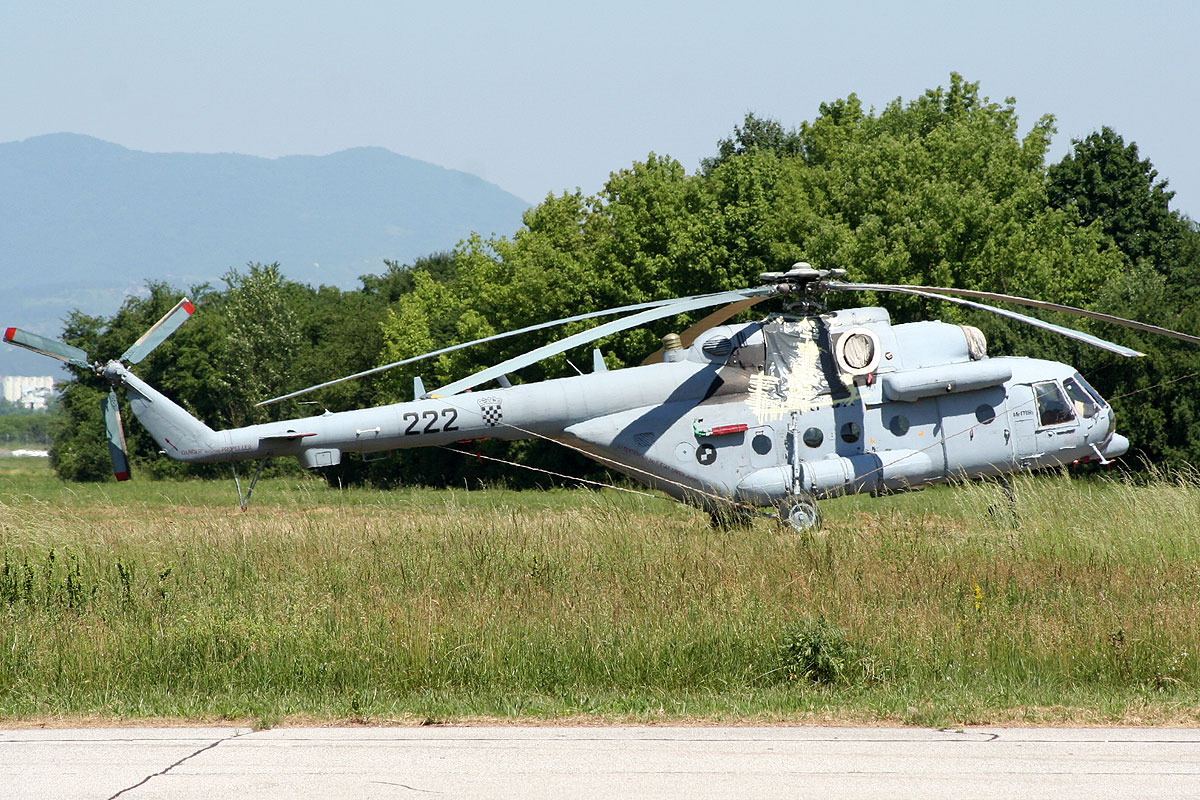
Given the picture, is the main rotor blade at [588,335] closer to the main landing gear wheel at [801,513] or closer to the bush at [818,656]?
the main landing gear wheel at [801,513]

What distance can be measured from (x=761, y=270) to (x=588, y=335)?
29.3 m

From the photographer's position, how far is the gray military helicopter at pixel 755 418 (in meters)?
16.3

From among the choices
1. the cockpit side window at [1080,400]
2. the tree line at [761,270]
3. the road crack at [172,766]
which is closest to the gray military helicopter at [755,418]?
the cockpit side window at [1080,400]

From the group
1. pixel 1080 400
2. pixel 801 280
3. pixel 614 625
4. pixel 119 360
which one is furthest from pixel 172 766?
pixel 1080 400

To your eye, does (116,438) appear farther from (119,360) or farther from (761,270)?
(761,270)

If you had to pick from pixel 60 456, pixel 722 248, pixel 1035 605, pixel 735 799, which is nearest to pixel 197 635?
pixel 735 799

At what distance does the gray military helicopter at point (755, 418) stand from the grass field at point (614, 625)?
6.41 ft

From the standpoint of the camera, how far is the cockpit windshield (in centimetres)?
1733

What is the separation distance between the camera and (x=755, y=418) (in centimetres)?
1666

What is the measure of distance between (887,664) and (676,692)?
1.95 meters

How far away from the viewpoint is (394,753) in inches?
313

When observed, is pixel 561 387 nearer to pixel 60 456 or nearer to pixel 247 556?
pixel 247 556

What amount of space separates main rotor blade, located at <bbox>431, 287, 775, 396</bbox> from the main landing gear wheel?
3.03 m

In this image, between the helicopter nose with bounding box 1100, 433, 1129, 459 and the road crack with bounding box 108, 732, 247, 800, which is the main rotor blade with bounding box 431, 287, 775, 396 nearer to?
the road crack with bounding box 108, 732, 247, 800
